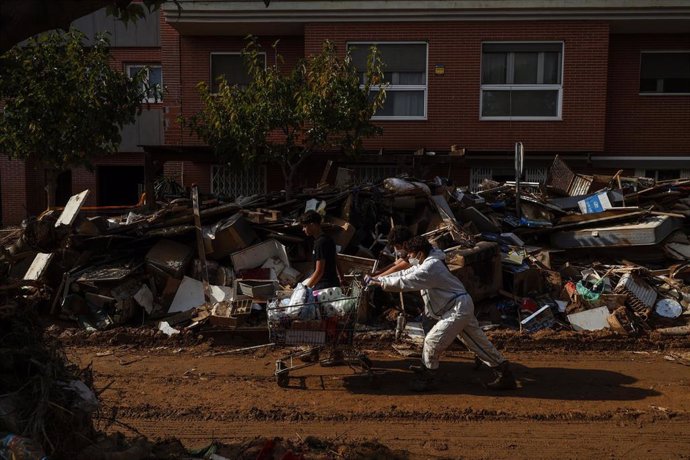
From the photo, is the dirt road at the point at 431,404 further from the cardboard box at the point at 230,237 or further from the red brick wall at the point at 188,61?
the red brick wall at the point at 188,61

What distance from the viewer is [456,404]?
604 cm

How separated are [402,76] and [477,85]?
2.00 metres

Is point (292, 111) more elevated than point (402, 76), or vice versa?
point (402, 76)

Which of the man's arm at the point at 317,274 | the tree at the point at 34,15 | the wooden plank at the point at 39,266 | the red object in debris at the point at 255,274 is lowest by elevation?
the red object in debris at the point at 255,274

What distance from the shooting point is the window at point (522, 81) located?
15578mm

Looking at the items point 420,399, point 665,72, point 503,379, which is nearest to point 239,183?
point 420,399

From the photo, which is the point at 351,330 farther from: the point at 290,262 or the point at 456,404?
the point at 290,262

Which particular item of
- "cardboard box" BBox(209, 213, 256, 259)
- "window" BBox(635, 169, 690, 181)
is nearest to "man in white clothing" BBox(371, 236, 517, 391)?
"cardboard box" BBox(209, 213, 256, 259)

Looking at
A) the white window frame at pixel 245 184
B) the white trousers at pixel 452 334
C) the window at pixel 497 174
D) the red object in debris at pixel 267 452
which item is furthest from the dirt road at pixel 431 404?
the white window frame at pixel 245 184

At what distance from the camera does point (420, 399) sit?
243 inches

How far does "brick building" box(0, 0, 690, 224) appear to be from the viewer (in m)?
15.2

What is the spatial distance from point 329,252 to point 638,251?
20.4ft

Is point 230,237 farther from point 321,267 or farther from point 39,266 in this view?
point 321,267

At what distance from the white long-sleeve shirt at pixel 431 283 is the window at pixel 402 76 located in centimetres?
993
